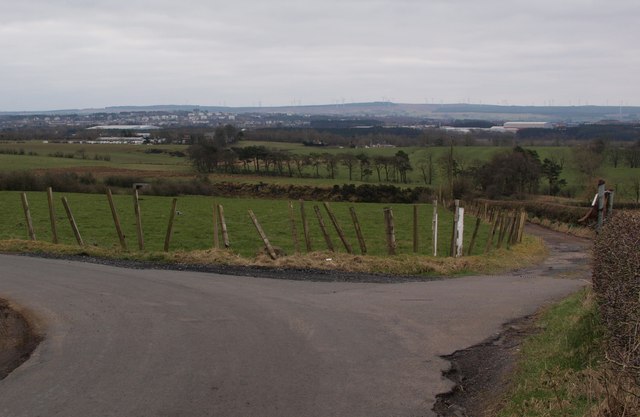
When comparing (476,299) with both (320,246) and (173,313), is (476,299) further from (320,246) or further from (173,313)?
(320,246)

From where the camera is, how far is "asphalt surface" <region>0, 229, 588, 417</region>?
282 inches

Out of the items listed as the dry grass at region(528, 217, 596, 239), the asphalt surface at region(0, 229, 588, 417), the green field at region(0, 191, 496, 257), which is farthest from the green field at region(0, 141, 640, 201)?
the asphalt surface at region(0, 229, 588, 417)

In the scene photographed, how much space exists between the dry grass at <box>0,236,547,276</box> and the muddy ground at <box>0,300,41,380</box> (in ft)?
24.6

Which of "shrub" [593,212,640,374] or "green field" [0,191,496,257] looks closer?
"shrub" [593,212,640,374]

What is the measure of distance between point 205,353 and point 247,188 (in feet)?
235

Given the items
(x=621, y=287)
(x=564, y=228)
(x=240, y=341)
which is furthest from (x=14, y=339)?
(x=564, y=228)

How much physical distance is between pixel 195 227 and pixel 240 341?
24951 mm

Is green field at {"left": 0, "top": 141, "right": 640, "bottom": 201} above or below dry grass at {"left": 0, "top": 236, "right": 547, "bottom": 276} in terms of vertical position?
below

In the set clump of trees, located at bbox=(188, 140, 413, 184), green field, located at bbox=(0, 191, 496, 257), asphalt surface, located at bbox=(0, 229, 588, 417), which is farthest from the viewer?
clump of trees, located at bbox=(188, 140, 413, 184)

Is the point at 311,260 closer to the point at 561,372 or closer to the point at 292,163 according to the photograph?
the point at 561,372

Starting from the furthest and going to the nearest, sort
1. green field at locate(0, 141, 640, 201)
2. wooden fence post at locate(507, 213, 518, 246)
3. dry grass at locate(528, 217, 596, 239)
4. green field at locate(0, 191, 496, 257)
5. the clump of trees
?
the clump of trees, green field at locate(0, 141, 640, 201), dry grass at locate(528, 217, 596, 239), wooden fence post at locate(507, 213, 518, 246), green field at locate(0, 191, 496, 257)

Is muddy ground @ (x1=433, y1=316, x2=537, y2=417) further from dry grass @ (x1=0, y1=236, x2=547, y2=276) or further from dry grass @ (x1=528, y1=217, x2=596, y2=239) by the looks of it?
dry grass @ (x1=528, y1=217, x2=596, y2=239)

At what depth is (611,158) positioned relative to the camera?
99500mm

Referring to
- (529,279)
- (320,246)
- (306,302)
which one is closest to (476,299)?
(306,302)
